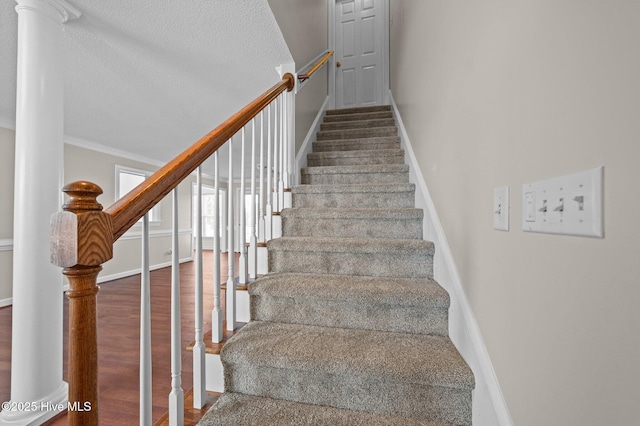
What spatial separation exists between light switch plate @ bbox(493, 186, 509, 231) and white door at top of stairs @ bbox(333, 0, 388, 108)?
3.73m

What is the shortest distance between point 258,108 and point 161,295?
2.74m

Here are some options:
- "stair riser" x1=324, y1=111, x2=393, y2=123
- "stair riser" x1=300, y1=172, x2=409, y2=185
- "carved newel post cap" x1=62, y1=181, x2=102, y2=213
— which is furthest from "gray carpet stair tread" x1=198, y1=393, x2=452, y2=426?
"stair riser" x1=324, y1=111, x2=393, y2=123

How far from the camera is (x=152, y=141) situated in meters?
3.97

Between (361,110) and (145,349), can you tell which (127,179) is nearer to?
(361,110)

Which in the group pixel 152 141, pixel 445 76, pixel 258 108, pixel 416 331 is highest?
pixel 152 141

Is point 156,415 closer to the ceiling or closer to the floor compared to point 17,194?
closer to the floor

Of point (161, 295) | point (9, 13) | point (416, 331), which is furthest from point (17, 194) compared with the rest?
point (161, 295)

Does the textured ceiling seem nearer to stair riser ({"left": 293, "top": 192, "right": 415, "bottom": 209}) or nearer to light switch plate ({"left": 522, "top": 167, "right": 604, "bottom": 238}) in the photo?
stair riser ({"left": 293, "top": 192, "right": 415, "bottom": 209})

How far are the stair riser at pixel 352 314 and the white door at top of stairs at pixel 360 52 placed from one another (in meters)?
3.65

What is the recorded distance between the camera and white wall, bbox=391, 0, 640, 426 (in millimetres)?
435

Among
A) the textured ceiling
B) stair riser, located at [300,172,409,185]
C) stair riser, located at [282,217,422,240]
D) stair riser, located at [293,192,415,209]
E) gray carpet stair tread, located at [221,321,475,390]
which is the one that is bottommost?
gray carpet stair tread, located at [221,321,475,390]

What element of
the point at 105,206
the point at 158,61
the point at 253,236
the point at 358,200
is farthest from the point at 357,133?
the point at 105,206

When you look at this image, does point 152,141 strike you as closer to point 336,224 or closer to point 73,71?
point 73,71

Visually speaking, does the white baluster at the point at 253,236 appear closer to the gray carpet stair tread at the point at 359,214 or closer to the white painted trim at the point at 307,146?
the gray carpet stair tread at the point at 359,214
